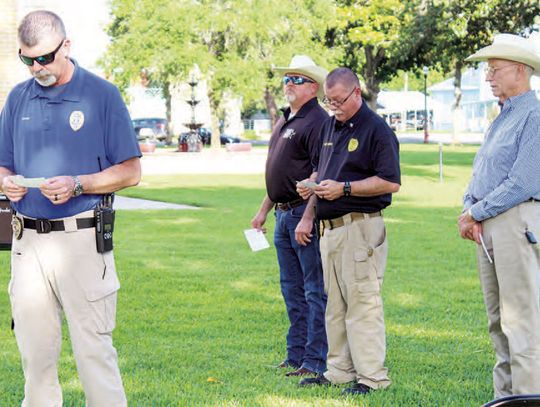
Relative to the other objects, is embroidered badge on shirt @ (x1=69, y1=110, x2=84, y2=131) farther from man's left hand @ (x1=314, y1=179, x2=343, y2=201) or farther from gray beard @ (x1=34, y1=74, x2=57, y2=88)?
man's left hand @ (x1=314, y1=179, x2=343, y2=201)

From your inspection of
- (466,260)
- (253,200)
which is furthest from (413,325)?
(253,200)

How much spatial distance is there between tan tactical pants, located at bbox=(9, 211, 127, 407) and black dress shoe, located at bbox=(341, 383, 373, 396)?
1.98m

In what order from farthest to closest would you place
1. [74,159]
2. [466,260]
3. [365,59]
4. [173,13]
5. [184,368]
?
[365,59], [173,13], [466,260], [184,368], [74,159]

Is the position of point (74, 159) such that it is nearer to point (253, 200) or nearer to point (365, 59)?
point (253, 200)

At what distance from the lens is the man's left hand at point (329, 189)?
6703 millimetres

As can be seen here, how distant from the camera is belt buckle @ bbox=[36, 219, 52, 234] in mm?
5109

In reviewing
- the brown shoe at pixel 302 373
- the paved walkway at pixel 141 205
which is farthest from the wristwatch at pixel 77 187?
the paved walkway at pixel 141 205

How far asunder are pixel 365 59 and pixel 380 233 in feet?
182

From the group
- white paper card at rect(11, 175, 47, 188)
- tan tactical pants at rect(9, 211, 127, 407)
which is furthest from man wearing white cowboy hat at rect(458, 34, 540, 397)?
white paper card at rect(11, 175, 47, 188)

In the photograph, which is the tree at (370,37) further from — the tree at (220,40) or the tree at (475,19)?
the tree at (475,19)

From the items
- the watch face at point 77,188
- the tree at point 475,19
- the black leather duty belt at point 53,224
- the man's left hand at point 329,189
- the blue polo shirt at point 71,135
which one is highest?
the tree at point 475,19

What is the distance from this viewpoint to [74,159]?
16.7 ft

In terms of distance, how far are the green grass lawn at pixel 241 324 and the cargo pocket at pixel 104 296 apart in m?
1.47

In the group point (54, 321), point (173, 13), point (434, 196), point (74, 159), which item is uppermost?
point (173, 13)
